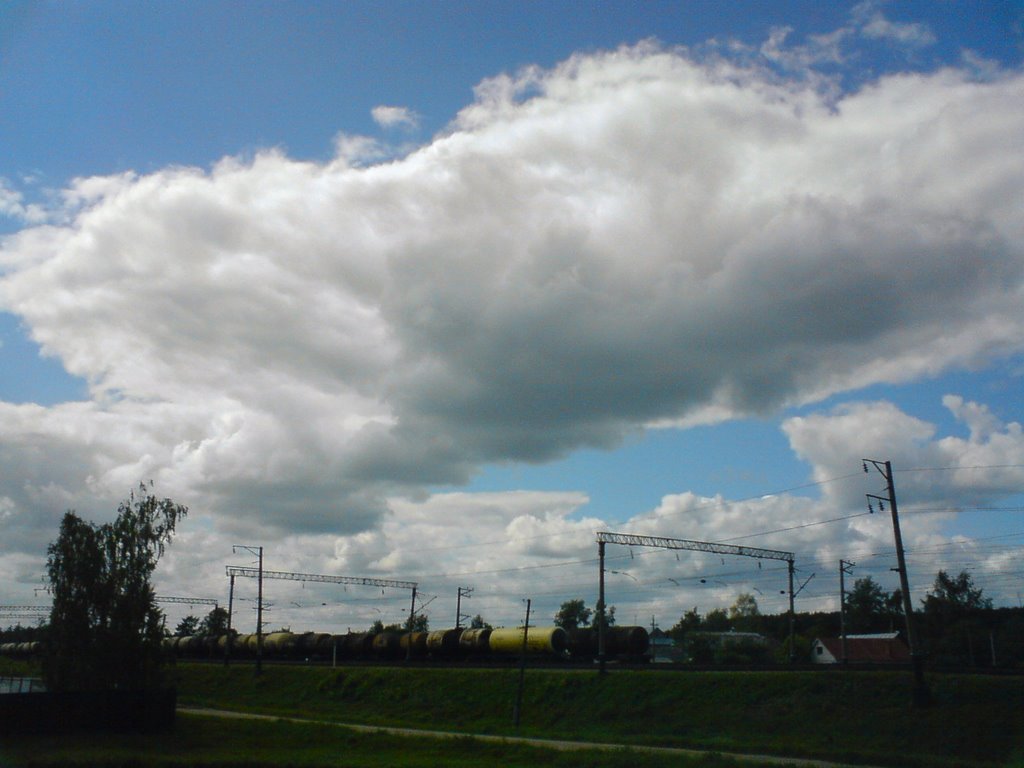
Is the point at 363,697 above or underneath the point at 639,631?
underneath

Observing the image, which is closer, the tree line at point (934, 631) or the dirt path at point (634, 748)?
the dirt path at point (634, 748)

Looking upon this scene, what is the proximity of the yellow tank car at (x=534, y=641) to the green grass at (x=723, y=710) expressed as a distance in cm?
619

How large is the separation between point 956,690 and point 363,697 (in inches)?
1588

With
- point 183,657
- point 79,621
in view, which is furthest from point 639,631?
point 183,657

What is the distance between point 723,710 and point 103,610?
3097 centimetres

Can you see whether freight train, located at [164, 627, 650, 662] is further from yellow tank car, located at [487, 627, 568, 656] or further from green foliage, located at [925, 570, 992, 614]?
green foliage, located at [925, 570, 992, 614]

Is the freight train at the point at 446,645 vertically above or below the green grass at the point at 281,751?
above

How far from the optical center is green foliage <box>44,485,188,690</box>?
4412cm

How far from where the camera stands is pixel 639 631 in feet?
217

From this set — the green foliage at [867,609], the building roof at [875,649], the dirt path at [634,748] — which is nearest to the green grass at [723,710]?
the dirt path at [634,748]

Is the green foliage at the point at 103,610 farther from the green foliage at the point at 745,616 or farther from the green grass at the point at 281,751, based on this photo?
the green foliage at the point at 745,616

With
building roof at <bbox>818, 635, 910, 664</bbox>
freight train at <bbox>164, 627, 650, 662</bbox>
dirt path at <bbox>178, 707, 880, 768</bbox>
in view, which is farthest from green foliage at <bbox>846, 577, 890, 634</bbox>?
dirt path at <bbox>178, 707, 880, 768</bbox>

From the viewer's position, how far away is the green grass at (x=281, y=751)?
29797mm

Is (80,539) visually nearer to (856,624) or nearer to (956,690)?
(956,690)
